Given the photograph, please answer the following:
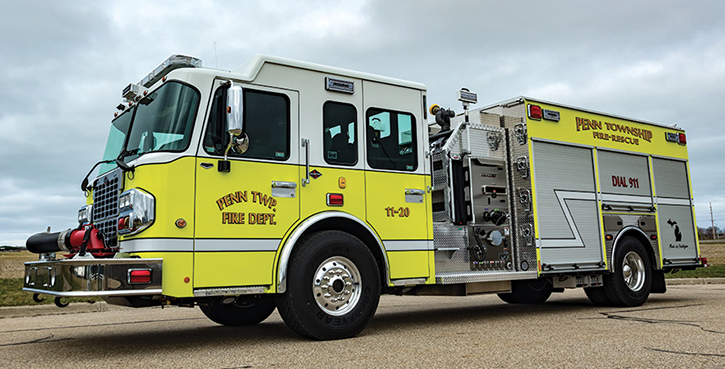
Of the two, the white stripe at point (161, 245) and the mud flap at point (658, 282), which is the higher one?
the white stripe at point (161, 245)

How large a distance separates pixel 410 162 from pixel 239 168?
2.13m

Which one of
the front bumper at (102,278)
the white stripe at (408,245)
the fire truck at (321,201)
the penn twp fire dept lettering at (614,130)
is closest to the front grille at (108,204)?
the fire truck at (321,201)

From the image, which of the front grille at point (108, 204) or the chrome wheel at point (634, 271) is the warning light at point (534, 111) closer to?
the chrome wheel at point (634, 271)

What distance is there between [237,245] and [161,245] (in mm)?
692

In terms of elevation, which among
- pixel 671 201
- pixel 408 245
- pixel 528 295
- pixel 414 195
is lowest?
pixel 528 295

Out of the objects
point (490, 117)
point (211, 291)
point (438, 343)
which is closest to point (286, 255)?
point (211, 291)

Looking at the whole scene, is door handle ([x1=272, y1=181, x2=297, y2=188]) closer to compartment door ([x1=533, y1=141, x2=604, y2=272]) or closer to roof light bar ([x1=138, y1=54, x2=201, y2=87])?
roof light bar ([x1=138, y1=54, x2=201, y2=87])

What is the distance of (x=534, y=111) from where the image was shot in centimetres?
820

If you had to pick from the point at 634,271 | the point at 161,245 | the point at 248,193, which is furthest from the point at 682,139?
the point at 161,245

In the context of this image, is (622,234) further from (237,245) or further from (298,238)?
(237,245)

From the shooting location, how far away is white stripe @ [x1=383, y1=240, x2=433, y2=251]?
6359 mm

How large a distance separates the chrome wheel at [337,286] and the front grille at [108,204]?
1946 mm

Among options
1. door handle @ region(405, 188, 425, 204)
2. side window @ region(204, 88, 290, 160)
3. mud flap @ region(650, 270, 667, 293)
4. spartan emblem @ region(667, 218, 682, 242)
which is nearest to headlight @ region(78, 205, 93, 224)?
side window @ region(204, 88, 290, 160)

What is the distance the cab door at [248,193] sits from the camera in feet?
17.4
